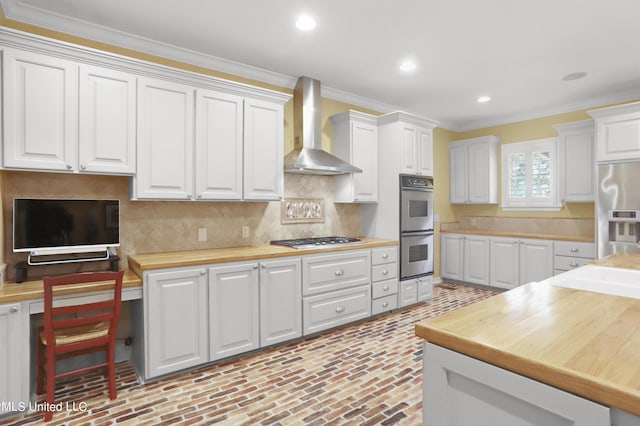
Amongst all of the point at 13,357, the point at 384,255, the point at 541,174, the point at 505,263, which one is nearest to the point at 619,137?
the point at 541,174

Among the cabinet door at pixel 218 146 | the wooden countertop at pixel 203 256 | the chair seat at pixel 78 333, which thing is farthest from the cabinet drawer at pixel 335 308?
the chair seat at pixel 78 333

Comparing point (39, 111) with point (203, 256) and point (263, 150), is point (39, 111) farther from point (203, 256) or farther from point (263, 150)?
point (263, 150)

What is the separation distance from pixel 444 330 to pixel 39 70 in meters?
2.88

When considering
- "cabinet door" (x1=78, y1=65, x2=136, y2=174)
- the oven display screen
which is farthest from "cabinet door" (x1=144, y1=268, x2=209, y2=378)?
the oven display screen

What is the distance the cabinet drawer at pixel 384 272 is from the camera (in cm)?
386

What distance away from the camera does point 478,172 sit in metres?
5.50

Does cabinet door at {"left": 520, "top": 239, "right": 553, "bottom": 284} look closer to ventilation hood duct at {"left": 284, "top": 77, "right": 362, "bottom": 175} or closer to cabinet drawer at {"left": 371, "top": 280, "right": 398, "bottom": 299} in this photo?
cabinet drawer at {"left": 371, "top": 280, "right": 398, "bottom": 299}

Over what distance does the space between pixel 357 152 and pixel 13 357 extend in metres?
3.49

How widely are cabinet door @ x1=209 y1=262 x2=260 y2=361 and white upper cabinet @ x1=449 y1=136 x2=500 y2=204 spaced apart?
4.14 m

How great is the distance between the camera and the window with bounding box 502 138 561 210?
4945 mm

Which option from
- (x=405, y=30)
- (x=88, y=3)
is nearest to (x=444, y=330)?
(x=405, y=30)

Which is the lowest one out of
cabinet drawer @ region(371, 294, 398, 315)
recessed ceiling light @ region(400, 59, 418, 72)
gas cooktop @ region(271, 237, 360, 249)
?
cabinet drawer @ region(371, 294, 398, 315)

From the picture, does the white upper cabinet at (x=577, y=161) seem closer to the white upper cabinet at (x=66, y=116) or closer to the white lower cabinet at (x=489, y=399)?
the white lower cabinet at (x=489, y=399)

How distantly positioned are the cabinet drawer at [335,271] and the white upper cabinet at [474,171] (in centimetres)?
278
